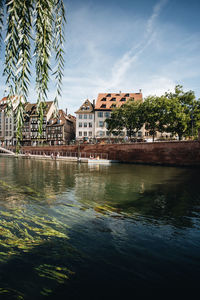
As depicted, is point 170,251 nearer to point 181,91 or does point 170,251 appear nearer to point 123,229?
point 123,229

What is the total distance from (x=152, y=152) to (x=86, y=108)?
3597 cm

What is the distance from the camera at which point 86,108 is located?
224 ft

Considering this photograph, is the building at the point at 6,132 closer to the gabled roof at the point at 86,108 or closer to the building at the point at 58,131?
the building at the point at 58,131

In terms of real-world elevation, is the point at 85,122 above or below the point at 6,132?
above

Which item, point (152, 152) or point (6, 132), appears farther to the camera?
point (6, 132)

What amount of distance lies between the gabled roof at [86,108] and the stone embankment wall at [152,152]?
1750 centimetres

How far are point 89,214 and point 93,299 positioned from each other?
4.98 m

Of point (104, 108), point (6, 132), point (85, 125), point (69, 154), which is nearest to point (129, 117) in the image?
point (104, 108)

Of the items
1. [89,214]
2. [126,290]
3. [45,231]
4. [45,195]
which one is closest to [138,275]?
[126,290]

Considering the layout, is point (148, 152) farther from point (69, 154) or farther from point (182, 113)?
point (69, 154)

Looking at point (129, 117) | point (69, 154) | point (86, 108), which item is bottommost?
point (69, 154)

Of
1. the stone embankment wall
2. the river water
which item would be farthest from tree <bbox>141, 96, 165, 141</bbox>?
the river water

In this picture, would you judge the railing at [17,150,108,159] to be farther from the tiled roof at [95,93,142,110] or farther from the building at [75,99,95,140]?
the tiled roof at [95,93,142,110]

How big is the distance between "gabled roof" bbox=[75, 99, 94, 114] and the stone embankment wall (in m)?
17.5
